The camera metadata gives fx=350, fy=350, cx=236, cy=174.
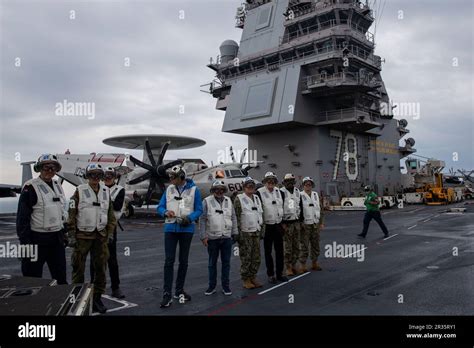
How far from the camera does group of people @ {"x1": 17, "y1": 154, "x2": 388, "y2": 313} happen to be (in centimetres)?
530

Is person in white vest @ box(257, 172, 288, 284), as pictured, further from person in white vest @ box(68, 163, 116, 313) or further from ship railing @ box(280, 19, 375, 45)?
ship railing @ box(280, 19, 375, 45)

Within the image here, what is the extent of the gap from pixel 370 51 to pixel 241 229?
34748 mm

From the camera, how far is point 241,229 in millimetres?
7094

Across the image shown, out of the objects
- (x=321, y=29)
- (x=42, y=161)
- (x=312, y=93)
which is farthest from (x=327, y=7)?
(x=42, y=161)

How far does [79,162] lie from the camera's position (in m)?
30.5

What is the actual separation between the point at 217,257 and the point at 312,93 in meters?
28.5

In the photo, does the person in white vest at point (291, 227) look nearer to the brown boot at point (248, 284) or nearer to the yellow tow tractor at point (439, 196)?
the brown boot at point (248, 284)

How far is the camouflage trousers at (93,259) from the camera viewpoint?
5398 millimetres

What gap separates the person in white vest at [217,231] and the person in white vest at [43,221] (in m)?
2.39

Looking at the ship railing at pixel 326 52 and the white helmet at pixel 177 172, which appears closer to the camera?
the white helmet at pixel 177 172

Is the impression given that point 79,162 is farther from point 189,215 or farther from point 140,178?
point 189,215

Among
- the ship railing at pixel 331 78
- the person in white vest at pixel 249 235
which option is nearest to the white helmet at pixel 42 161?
the person in white vest at pixel 249 235
